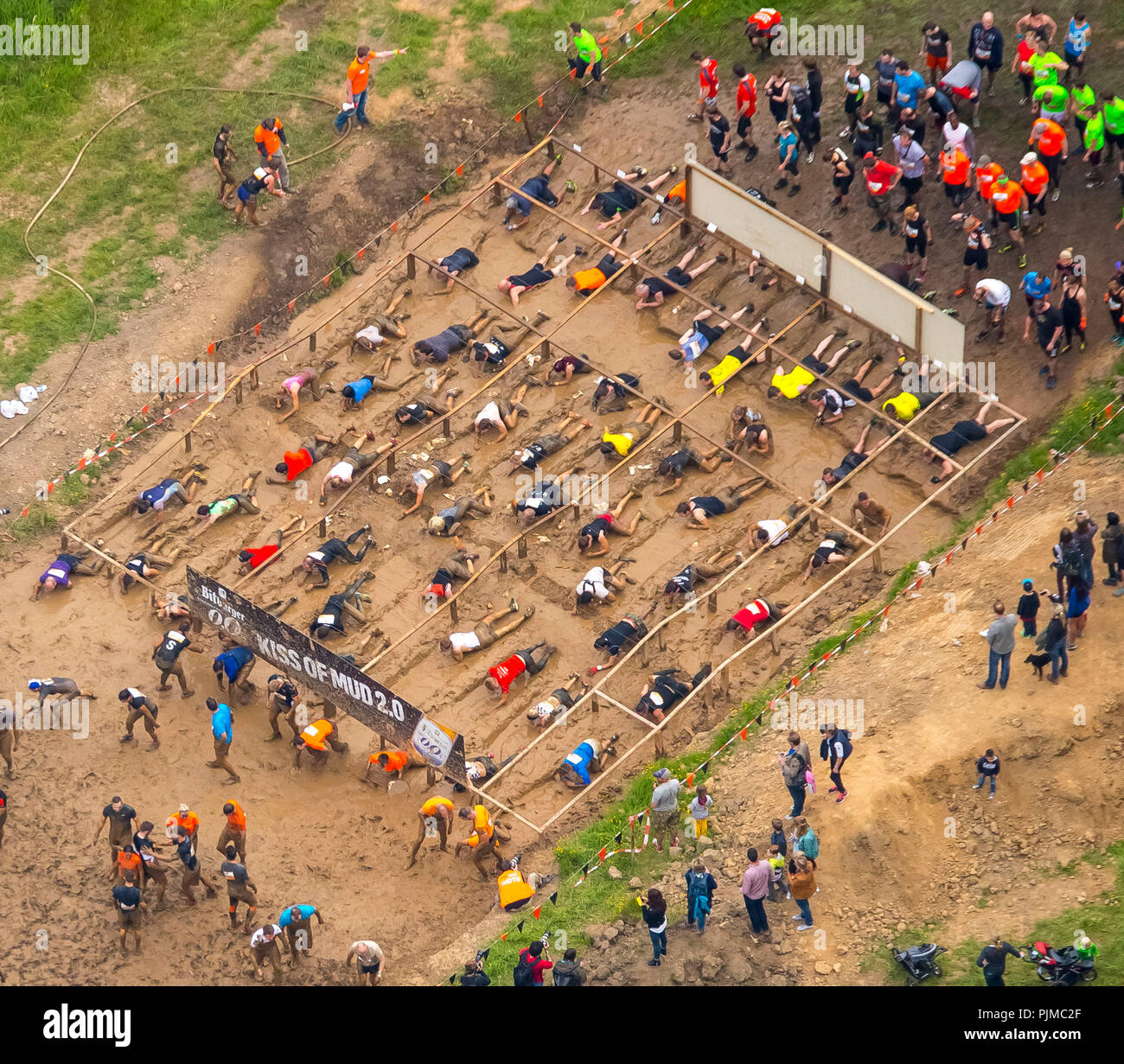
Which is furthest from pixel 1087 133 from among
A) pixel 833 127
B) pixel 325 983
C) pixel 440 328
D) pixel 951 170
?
pixel 325 983

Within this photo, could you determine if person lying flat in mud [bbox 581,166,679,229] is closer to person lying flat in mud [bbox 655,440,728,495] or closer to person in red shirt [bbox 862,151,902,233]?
person in red shirt [bbox 862,151,902,233]

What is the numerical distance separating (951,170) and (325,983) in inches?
700

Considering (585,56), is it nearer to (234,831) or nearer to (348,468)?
(348,468)

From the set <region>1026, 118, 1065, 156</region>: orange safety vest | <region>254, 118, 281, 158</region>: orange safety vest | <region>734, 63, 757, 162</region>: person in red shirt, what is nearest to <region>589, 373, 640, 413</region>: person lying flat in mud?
<region>734, 63, 757, 162</region>: person in red shirt

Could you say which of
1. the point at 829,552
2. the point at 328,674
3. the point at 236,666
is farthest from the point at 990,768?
the point at 236,666

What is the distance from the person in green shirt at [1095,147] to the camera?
37312mm

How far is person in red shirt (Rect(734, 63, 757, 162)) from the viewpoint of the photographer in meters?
40.8

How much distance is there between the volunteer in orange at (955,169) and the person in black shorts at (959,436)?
164 inches

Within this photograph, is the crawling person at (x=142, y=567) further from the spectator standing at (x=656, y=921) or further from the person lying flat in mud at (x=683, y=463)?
the spectator standing at (x=656, y=921)

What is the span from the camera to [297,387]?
39.6 m

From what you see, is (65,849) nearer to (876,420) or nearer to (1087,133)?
(876,420)

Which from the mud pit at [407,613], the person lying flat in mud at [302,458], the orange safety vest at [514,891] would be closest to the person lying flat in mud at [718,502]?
the mud pit at [407,613]

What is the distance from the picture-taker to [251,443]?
1554 inches

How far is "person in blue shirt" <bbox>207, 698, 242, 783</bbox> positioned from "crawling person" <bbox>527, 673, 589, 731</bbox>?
479cm
